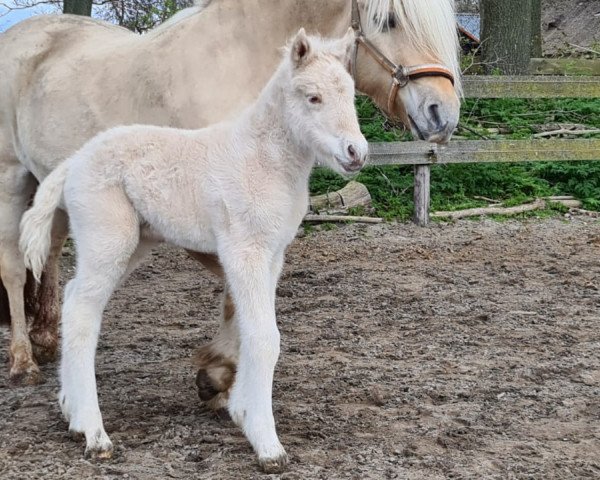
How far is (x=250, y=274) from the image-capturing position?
118 inches

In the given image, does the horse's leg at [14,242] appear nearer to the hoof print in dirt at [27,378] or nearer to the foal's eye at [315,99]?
the hoof print in dirt at [27,378]

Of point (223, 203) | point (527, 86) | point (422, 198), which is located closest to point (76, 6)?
point (422, 198)

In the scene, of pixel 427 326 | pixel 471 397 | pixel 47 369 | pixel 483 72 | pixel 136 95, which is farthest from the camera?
pixel 483 72

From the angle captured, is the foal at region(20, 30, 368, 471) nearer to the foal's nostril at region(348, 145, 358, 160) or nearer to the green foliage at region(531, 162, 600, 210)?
the foal's nostril at region(348, 145, 358, 160)

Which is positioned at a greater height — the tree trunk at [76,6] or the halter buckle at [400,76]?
the tree trunk at [76,6]

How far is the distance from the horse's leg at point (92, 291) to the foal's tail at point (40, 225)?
0.58ft

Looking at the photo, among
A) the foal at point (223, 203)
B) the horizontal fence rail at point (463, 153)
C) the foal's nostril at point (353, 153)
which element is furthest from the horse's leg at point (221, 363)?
the horizontal fence rail at point (463, 153)

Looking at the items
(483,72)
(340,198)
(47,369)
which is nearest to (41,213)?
(47,369)

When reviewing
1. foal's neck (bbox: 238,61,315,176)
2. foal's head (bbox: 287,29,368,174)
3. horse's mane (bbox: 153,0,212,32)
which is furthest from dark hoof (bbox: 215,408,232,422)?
horse's mane (bbox: 153,0,212,32)

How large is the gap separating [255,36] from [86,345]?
1.77 m

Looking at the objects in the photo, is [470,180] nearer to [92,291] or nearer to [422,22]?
[422,22]

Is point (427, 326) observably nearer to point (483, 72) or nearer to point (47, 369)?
point (47, 369)

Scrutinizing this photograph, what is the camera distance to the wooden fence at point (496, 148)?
8.52 meters

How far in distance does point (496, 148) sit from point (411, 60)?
5.16 m
